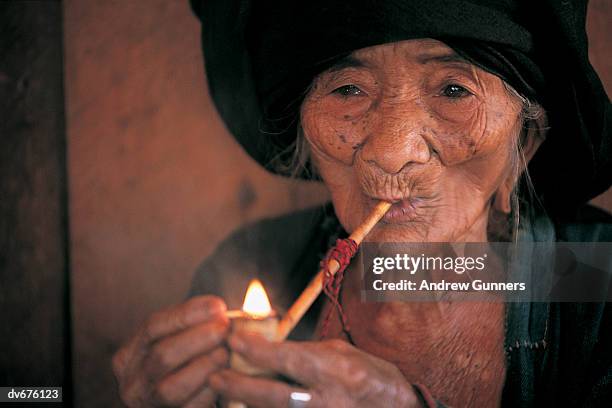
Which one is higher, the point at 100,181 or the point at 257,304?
the point at 100,181

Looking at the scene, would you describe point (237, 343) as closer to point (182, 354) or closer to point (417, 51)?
point (182, 354)

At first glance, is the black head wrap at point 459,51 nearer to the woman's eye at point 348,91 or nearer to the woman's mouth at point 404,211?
the woman's eye at point 348,91

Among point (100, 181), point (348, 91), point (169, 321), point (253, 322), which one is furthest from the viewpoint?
point (100, 181)

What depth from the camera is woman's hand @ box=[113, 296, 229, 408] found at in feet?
1.99

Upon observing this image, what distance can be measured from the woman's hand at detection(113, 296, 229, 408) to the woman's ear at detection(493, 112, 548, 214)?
46cm

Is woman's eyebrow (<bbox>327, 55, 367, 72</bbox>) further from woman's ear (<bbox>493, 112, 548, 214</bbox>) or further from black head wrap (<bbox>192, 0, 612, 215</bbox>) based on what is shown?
woman's ear (<bbox>493, 112, 548, 214</bbox>)

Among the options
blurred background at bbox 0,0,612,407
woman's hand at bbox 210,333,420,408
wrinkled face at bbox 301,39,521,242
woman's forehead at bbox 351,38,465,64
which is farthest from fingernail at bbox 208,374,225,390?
blurred background at bbox 0,0,612,407

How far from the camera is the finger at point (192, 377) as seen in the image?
→ 0.61 m

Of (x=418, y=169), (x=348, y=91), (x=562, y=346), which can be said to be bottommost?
(x=562, y=346)

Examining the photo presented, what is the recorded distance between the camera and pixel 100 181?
1116mm

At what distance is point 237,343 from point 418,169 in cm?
33

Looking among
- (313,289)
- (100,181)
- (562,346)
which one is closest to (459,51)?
(313,289)

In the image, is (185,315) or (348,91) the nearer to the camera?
(185,315)

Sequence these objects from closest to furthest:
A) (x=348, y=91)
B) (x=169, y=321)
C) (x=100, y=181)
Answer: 1. (x=169, y=321)
2. (x=348, y=91)
3. (x=100, y=181)
